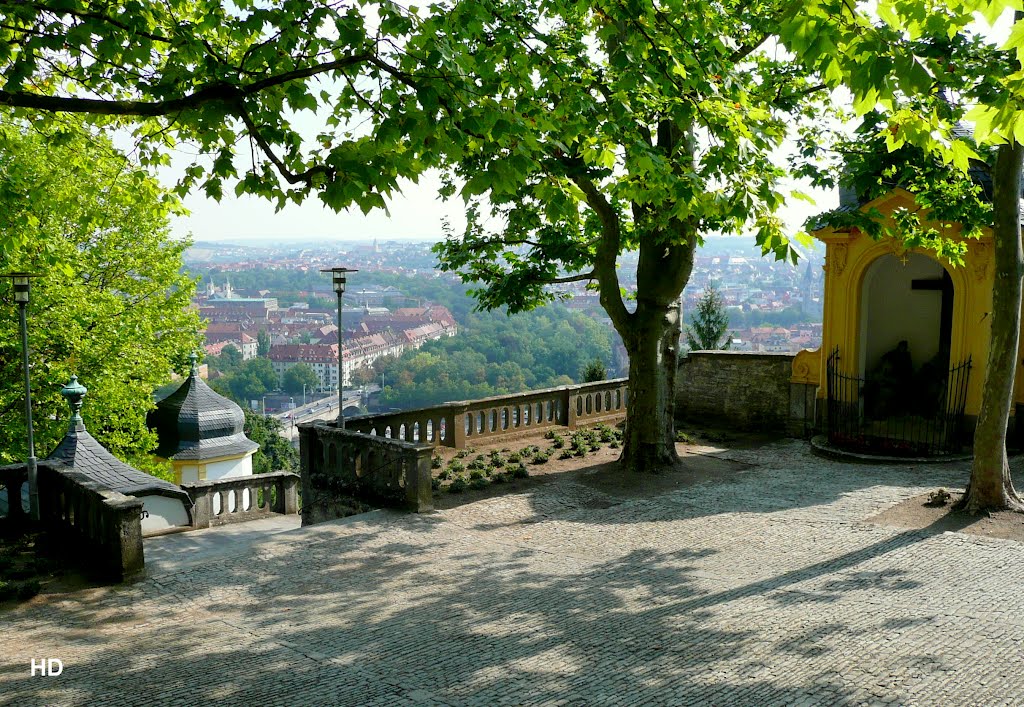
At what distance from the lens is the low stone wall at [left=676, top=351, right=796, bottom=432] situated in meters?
17.7

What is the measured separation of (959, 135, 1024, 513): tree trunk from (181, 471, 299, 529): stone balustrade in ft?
31.1

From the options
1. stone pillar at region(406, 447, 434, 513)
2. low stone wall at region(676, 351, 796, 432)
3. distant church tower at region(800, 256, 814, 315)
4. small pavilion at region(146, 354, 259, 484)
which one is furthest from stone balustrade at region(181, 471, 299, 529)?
distant church tower at region(800, 256, 814, 315)

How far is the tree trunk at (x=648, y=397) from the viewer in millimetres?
13422

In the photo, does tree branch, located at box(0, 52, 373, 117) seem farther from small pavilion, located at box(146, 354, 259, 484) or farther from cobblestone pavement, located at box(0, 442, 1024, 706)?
small pavilion, located at box(146, 354, 259, 484)

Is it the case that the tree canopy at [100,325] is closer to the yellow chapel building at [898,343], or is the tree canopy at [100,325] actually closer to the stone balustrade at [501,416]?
the stone balustrade at [501,416]

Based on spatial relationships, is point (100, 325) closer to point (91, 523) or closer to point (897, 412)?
point (91, 523)

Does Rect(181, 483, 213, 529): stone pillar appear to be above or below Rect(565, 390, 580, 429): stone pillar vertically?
below

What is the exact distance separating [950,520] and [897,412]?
290 inches

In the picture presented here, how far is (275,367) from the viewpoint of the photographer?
2141 inches

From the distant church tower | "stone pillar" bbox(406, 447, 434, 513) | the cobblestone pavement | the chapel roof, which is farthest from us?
the distant church tower

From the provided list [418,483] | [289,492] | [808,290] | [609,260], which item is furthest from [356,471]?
[808,290]

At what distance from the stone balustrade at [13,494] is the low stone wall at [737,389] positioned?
1124cm

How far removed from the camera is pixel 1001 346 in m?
10.4

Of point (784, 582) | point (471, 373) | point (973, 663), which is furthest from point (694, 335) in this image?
point (973, 663)
